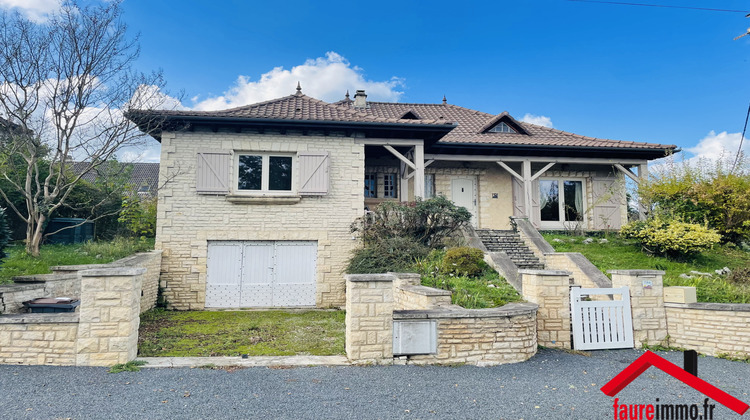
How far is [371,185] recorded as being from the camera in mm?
12906

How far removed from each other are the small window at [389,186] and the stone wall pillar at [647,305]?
762cm

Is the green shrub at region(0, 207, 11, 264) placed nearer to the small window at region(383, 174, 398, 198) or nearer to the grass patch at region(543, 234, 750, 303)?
the small window at region(383, 174, 398, 198)

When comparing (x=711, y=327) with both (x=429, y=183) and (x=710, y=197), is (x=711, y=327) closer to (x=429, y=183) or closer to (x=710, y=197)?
(x=710, y=197)

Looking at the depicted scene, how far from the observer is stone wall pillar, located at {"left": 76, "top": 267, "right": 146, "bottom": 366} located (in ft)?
15.1

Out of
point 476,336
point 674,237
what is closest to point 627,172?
point 674,237

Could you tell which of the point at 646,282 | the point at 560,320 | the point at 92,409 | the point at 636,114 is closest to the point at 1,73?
the point at 92,409

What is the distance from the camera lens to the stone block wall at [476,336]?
4941 millimetres

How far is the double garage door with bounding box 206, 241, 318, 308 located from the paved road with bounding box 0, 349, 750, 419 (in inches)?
200

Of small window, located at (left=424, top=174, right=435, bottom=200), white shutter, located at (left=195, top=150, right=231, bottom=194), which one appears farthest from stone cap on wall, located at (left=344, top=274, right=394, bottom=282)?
small window, located at (left=424, top=174, right=435, bottom=200)

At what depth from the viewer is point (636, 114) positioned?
1249 centimetres

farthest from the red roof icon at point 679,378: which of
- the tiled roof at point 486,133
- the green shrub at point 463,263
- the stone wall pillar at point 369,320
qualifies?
the tiled roof at point 486,133

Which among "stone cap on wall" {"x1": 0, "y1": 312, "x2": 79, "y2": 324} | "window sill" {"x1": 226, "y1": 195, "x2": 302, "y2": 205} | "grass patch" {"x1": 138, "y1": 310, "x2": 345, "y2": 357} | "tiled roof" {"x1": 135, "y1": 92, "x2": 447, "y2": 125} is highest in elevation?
"tiled roof" {"x1": 135, "y1": 92, "x2": 447, "y2": 125}

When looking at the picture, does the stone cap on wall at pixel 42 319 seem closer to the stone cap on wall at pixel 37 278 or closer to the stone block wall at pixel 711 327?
the stone cap on wall at pixel 37 278

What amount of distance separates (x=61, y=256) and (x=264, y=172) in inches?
191
